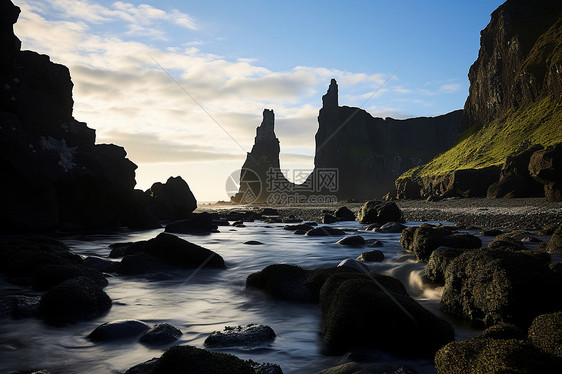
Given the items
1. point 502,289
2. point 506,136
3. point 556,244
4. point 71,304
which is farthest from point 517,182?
point 506,136

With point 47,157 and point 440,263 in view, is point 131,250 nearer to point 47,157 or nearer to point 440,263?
point 440,263

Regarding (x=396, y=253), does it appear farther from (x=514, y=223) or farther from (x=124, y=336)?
(x=514, y=223)

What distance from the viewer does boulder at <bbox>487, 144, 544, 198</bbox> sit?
34.5 m

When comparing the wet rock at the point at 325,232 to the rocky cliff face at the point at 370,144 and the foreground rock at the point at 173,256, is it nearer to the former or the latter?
the foreground rock at the point at 173,256

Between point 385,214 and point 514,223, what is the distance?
28.0 ft

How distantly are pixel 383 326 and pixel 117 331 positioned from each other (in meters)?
3.69

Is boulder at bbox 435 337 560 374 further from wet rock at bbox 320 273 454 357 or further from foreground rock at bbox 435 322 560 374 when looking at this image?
wet rock at bbox 320 273 454 357

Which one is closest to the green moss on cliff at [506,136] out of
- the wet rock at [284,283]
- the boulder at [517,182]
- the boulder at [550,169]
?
the boulder at [517,182]

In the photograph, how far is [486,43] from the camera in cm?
10112

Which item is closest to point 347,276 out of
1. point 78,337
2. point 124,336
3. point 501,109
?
point 124,336

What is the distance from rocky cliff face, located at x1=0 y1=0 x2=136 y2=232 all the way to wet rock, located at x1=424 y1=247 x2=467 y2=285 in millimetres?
20030

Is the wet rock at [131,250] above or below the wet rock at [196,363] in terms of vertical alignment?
below

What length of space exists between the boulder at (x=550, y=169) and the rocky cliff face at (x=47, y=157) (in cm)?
3000

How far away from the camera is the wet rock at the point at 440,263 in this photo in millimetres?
6861
